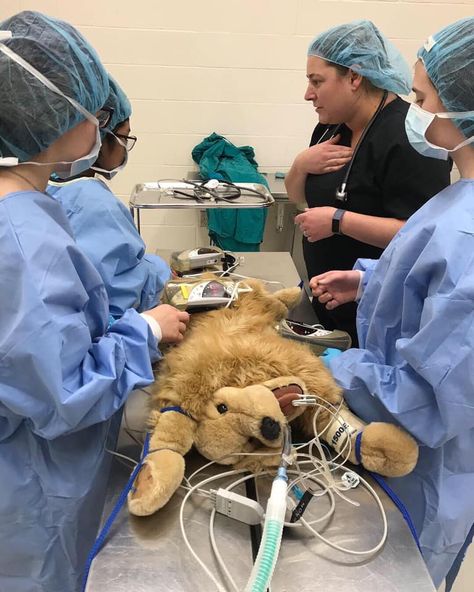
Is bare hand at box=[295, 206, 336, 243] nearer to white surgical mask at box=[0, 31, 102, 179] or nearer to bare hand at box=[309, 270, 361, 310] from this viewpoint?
bare hand at box=[309, 270, 361, 310]

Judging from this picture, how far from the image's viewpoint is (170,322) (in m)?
0.96

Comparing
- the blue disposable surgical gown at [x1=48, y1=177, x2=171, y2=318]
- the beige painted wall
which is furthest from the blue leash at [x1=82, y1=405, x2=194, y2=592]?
the beige painted wall

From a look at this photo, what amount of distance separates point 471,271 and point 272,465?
46cm

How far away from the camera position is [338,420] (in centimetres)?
87

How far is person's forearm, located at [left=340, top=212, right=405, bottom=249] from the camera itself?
52.1 inches

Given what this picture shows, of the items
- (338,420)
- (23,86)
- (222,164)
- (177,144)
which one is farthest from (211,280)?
(177,144)

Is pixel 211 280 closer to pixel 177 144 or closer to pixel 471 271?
pixel 471 271

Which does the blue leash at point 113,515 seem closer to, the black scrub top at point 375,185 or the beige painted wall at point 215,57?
the black scrub top at point 375,185

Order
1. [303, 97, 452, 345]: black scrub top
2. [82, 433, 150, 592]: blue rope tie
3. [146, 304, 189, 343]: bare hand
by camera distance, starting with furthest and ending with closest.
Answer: [303, 97, 452, 345]: black scrub top, [146, 304, 189, 343]: bare hand, [82, 433, 150, 592]: blue rope tie

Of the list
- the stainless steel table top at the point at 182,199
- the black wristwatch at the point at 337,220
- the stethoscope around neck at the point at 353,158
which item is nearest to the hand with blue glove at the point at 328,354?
the black wristwatch at the point at 337,220

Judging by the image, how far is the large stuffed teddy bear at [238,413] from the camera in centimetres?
77

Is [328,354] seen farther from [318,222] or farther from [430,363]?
[318,222]

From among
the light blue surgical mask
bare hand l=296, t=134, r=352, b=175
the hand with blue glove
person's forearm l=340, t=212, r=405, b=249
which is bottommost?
the hand with blue glove

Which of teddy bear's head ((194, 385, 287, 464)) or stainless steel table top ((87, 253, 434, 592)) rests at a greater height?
teddy bear's head ((194, 385, 287, 464))
